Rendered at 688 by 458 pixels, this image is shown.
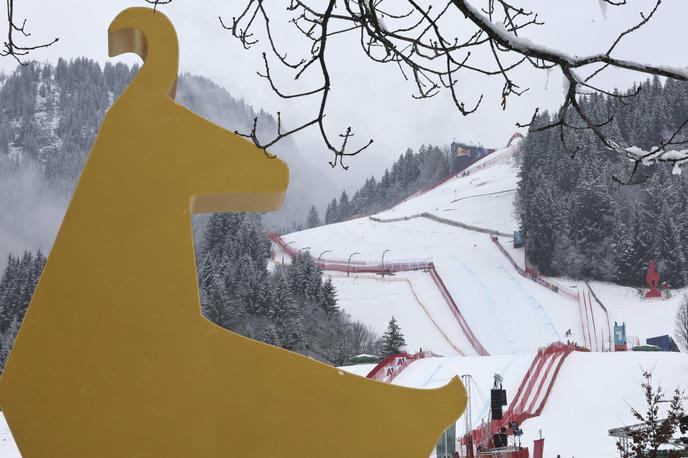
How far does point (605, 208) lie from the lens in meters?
59.8

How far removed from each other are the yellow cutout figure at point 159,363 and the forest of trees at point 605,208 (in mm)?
51697

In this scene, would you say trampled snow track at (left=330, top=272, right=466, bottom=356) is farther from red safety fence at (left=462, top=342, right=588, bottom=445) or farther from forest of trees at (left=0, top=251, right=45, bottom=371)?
forest of trees at (left=0, top=251, right=45, bottom=371)

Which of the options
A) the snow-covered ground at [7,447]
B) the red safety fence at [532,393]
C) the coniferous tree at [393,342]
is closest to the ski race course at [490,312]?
the red safety fence at [532,393]

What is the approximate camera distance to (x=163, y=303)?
5129 mm

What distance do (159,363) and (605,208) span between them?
58.5m

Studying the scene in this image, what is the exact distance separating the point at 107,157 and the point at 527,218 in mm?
57101

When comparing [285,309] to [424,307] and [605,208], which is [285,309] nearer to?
[424,307]

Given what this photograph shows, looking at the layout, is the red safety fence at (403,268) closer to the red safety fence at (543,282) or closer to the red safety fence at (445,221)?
the red safety fence at (543,282)

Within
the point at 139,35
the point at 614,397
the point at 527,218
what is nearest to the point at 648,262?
the point at 527,218

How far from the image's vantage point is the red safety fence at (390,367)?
24.7 meters

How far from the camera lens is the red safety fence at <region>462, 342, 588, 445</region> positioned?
16547 mm

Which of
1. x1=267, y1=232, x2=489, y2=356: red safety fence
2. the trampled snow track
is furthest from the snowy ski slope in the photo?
x1=267, y1=232, x2=489, y2=356: red safety fence

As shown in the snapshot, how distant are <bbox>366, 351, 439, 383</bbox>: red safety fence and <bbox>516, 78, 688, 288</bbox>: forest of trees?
31737 millimetres

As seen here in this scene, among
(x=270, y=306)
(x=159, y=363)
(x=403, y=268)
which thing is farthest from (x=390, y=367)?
(x=403, y=268)
